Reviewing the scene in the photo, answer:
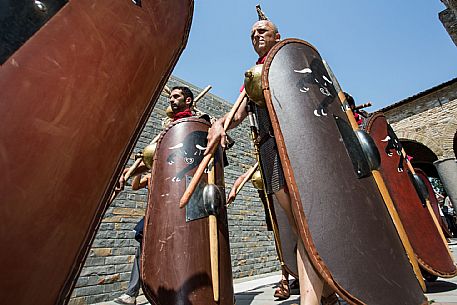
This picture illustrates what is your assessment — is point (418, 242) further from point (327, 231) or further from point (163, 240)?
point (163, 240)

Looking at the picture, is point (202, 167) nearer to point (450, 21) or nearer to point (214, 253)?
point (214, 253)

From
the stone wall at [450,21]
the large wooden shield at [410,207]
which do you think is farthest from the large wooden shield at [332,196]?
the stone wall at [450,21]

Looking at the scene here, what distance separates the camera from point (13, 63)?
0.36 metres

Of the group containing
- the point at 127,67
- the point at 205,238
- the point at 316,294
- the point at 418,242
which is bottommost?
the point at 316,294

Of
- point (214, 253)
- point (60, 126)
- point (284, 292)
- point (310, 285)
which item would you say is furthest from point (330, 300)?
point (60, 126)

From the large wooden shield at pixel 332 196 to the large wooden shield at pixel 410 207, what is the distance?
0.84 m

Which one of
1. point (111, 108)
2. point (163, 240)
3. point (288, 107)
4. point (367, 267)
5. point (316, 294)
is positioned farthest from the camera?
point (163, 240)

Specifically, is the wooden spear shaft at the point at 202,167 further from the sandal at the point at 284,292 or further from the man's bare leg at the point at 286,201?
the sandal at the point at 284,292

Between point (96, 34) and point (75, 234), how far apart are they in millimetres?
313

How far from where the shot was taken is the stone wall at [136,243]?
360cm

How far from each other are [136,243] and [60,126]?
4150 mm

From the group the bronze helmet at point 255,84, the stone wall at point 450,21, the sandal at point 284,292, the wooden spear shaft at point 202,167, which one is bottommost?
the sandal at point 284,292

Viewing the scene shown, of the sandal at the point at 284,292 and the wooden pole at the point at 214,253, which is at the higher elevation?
the wooden pole at the point at 214,253

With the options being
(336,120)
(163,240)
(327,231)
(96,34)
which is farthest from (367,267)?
(163,240)
